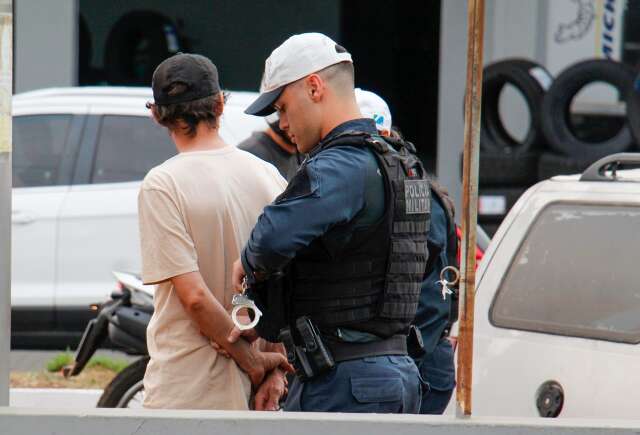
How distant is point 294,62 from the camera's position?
3266 mm

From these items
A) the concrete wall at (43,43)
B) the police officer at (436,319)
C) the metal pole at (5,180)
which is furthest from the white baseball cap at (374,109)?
the concrete wall at (43,43)

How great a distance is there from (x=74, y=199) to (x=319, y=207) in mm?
5615

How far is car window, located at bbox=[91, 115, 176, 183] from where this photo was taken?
8.48 metres

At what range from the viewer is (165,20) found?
15.0 m

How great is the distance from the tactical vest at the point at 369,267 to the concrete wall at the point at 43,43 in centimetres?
1051

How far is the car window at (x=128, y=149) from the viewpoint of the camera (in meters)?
8.48

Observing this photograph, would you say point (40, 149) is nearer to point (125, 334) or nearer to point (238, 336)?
point (125, 334)

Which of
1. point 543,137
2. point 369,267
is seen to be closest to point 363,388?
point 369,267

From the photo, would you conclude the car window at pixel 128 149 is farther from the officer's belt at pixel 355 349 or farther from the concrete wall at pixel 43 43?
the officer's belt at pixel 355 349

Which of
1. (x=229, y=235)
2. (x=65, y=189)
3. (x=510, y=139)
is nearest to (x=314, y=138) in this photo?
(x=229, y=235)

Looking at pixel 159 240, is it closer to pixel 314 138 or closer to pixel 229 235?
pixel 229 235

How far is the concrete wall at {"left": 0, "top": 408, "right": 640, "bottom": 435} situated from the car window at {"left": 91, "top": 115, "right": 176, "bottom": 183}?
555 centimetres

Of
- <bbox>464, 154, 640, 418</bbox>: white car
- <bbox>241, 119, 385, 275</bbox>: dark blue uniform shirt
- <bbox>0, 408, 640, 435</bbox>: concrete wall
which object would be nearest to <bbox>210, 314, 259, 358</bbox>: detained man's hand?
<bbox>241, 119, 385, 275</bbox>: dark blue uniform shirt

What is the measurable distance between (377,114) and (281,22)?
38.1ft
